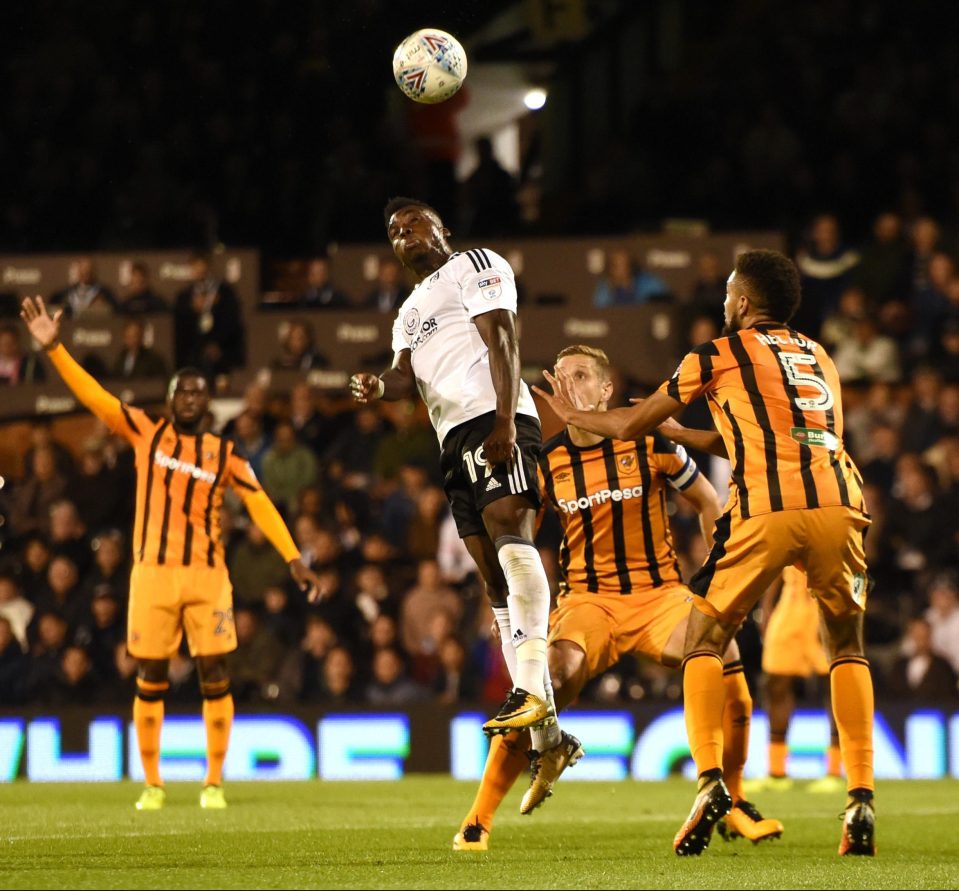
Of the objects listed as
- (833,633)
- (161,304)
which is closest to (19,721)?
(161,304)

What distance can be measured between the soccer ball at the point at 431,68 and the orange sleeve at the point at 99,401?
2.24 meters

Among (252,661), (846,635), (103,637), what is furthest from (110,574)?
(846,635)

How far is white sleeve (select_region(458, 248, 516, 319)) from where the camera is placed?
21.1ft

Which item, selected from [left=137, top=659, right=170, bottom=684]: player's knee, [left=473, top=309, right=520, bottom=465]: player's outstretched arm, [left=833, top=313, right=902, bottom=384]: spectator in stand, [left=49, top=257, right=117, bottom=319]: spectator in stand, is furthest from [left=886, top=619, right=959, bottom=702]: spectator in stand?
[left=49, top=257, right=117, bottom=319]: spectator in stand

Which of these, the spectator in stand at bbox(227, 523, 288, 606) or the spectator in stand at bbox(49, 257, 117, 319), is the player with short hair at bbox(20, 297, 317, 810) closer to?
the spectator in stand at bbox(227, 523, 288, 606)

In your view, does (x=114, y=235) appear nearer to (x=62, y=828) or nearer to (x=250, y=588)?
(x=250, y=588)

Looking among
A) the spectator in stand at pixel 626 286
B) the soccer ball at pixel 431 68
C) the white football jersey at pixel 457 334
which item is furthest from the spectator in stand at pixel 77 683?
the white football jersey at pixel 457 334

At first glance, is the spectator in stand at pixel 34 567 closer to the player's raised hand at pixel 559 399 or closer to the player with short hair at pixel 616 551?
the player with short hair at pixel 616 551

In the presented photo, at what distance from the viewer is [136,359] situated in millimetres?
14469

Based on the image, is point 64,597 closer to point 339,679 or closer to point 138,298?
point 339,679

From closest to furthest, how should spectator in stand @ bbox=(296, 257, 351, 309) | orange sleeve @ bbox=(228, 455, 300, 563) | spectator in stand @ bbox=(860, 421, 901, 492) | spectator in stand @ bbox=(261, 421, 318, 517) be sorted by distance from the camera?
orange sleeve @ bbox=(228, 455, 300, 563) < spectator in stand @ bbox=(860, 421, 901, 492) < spectator in stand @ bbox=(261, 421, 318, 517) < spectator in stand @ bbox=(296, 257, 351, 309)

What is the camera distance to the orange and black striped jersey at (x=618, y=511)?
725 cm

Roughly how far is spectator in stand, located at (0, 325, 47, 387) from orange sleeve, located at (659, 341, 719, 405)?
9.87m

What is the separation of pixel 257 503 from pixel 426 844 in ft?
11.7
